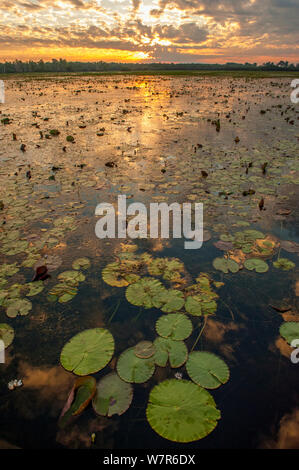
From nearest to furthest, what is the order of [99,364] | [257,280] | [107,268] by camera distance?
[99,364], [257,280], [107,268]

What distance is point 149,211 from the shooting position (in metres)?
4.86

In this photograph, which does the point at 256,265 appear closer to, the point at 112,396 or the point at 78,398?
the point at 112,396

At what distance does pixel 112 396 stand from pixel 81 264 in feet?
6.06

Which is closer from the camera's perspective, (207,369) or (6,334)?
(207,369)

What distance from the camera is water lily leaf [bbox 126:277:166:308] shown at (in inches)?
114

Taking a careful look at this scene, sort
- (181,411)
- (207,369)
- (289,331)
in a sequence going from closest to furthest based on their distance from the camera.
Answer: (181,411) < (207,369) < (289,331)

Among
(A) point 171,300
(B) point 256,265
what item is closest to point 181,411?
(A) point 171,300

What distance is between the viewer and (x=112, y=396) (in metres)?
2.04

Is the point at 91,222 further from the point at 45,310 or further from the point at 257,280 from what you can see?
the point at 257,280

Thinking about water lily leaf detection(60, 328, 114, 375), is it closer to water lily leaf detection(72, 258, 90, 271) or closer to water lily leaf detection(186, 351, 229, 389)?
water lily leaf detection(186, 351, 229, 389)

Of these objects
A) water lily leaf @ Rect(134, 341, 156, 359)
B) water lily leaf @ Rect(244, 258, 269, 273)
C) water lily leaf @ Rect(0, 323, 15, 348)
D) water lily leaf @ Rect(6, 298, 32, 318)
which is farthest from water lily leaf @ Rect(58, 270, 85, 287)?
water lily leaf @ Rect(244, 258, 269, 273)

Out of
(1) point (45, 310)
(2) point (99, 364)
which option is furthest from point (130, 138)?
(2) point (99, 364)
